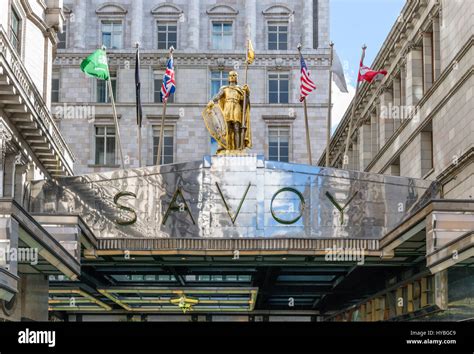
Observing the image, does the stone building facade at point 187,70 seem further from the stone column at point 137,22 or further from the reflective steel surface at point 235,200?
the reflective steel surface at point 235,200

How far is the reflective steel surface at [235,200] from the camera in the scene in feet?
122

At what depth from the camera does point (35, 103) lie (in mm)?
36375

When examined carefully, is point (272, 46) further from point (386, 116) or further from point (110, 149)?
point (386, 116)

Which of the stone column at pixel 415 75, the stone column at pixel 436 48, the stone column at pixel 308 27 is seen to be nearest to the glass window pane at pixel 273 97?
the stone column at pixel 308 27

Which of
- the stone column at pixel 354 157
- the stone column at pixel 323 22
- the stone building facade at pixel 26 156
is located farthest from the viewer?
the stone column at pixel 323 22

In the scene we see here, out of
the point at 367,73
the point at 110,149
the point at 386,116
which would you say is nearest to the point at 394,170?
the point at 386,116

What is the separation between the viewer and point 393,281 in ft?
126

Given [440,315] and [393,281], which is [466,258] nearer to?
[440,315]

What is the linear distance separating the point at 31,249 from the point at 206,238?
1211 centimetres

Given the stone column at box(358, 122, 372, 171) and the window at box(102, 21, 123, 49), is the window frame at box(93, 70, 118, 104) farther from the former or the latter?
the stone column at box(358, 122, 372, 171)

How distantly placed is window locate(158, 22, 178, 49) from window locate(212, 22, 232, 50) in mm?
3244

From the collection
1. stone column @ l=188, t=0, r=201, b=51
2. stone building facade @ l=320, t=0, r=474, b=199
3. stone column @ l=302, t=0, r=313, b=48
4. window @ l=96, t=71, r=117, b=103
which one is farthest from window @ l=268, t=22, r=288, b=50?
stone building facade @ l=320, t=0, r=474, b=199

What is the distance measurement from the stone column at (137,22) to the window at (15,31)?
3948 centimetres

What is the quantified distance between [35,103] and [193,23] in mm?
42780
